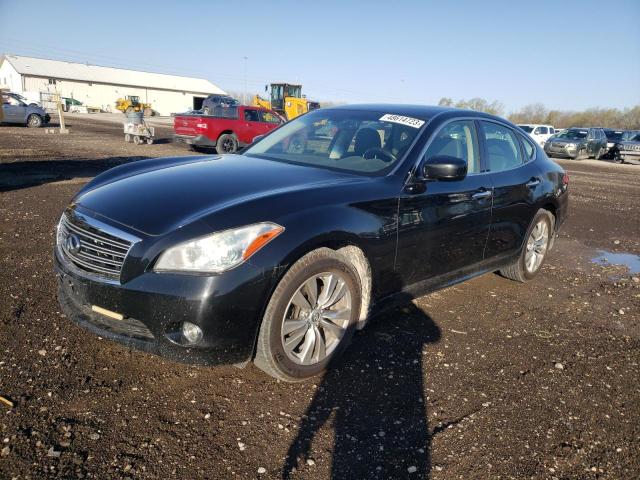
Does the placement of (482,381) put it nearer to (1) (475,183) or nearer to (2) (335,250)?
(2) (335,250)

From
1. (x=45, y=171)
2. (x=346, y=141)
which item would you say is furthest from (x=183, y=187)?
(x=45, y=171)

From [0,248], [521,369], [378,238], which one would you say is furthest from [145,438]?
[0,248]

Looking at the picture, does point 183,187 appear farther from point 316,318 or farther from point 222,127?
point 222,127

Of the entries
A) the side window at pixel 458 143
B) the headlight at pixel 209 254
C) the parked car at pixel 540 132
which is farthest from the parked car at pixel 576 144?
A: the headlight at pixel 209 254

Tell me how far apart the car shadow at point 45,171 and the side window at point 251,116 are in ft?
15.6

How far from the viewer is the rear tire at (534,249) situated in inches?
195

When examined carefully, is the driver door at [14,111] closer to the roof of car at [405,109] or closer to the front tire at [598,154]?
the roof of car at [405,109]

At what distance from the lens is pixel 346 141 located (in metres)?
3.92

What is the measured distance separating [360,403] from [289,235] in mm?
1070

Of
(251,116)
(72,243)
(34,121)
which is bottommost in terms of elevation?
(72,243)

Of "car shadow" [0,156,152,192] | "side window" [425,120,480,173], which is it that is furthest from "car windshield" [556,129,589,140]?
"side window" [425,120,480,173]

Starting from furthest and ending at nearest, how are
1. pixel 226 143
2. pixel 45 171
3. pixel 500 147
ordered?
pixel 226 143
pixel 45 171
pixel 500 147

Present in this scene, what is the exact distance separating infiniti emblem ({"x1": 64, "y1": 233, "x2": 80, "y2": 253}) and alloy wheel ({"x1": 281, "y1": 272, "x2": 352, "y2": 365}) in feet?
4.14

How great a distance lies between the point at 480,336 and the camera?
3.85 m
